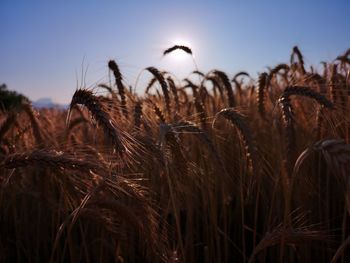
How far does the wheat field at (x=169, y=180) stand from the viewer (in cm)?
130

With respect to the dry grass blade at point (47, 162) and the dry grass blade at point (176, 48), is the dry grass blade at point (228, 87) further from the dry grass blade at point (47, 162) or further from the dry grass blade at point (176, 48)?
the dry grass blade at point (47, 162)

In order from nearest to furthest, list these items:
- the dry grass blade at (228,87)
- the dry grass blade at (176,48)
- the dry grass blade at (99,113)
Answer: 1. the dry grass blade at (99,113)
2. the dry grass blade at (228,87)
3. the dry grass blade at (176,48)

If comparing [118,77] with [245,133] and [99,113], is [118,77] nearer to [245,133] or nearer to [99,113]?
[245,133]

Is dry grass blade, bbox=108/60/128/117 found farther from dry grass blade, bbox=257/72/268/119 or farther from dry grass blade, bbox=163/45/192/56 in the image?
dry grass blade, bbox=257/72/268/119

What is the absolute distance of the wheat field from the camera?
1303 mm

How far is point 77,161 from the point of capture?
1.20 metres

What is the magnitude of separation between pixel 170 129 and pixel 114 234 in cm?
50

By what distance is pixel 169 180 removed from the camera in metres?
1.36

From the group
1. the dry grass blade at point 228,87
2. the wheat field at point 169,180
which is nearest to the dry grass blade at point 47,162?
the wheat field at point 169,180

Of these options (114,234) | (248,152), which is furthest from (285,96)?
(114,234)

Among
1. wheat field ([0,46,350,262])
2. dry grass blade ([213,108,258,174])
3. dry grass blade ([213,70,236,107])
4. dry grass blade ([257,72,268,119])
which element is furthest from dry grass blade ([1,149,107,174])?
dry grass blade ([213,70,236,107])

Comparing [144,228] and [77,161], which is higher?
[77,161]

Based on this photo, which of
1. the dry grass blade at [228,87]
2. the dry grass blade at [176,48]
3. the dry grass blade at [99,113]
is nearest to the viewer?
the dry grass blade at [99,113]

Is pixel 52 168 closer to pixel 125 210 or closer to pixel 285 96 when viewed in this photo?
pixel 125 210
